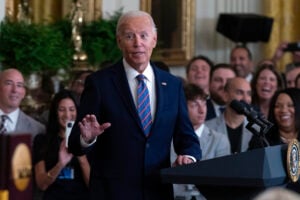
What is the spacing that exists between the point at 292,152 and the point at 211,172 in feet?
1.42

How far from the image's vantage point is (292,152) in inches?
168

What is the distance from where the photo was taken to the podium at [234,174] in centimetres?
397

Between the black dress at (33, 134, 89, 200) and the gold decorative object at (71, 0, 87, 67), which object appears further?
the gold decorative object at (71, 0, 87, 67)

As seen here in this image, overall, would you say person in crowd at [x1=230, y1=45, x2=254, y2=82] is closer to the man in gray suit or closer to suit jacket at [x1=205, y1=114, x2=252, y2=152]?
suit jacket at [x1=205, y1=114, x2=252, y2=152]

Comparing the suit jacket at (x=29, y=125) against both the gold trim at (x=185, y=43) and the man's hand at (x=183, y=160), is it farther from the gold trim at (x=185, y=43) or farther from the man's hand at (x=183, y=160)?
the gold trim at (x=185, y=43)

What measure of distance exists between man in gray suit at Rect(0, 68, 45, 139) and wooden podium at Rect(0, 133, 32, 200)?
12.9 ft

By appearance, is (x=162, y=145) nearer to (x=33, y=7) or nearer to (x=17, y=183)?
(x=17, y=183)

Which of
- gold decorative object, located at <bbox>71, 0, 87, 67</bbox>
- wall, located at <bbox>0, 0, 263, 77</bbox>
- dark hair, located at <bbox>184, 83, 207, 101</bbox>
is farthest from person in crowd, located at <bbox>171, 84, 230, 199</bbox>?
wall, located at <bbox>0, 0, 263, 77</bbox>

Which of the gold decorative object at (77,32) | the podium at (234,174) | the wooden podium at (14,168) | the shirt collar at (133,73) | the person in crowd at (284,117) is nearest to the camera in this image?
the wooden podium at (14,168)

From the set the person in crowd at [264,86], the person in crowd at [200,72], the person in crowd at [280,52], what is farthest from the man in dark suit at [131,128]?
the person in crowd at [280,52]

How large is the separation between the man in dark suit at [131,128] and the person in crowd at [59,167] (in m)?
1.72

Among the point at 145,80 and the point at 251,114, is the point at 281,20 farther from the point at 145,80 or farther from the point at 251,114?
the point at 145,80

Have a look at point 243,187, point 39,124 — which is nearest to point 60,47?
point 39,124

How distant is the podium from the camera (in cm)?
397
